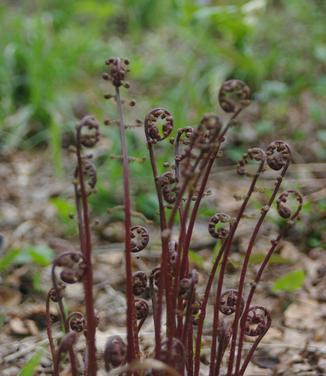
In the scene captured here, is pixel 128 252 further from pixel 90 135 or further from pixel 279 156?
pixel 279 156

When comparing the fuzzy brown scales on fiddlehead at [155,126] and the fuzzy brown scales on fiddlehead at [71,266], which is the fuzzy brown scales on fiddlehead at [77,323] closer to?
the fuzzy brown scales on fiddlehead at [71,266]

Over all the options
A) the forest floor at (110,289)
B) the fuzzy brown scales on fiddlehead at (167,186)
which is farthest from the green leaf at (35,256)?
the fuzzy brown scales on fiddlehead at (167,186)

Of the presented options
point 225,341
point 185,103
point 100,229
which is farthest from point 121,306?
point 185,103

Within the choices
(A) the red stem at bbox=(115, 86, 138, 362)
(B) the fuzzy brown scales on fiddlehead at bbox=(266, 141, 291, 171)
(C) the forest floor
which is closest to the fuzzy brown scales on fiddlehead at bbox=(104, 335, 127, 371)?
(A) the red stem at bbox=(115, 86, 138, 362)

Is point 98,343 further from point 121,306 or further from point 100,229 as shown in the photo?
point 100,229

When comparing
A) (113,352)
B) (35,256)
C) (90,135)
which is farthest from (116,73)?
(35,256)

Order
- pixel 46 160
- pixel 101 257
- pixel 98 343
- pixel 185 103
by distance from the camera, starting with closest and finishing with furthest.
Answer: pixel 98 343, pixel 101 257, pixel 185 103, pixel 46 160

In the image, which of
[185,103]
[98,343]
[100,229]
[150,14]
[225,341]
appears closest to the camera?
[225,341]

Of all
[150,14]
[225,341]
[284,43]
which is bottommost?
[225,341]
